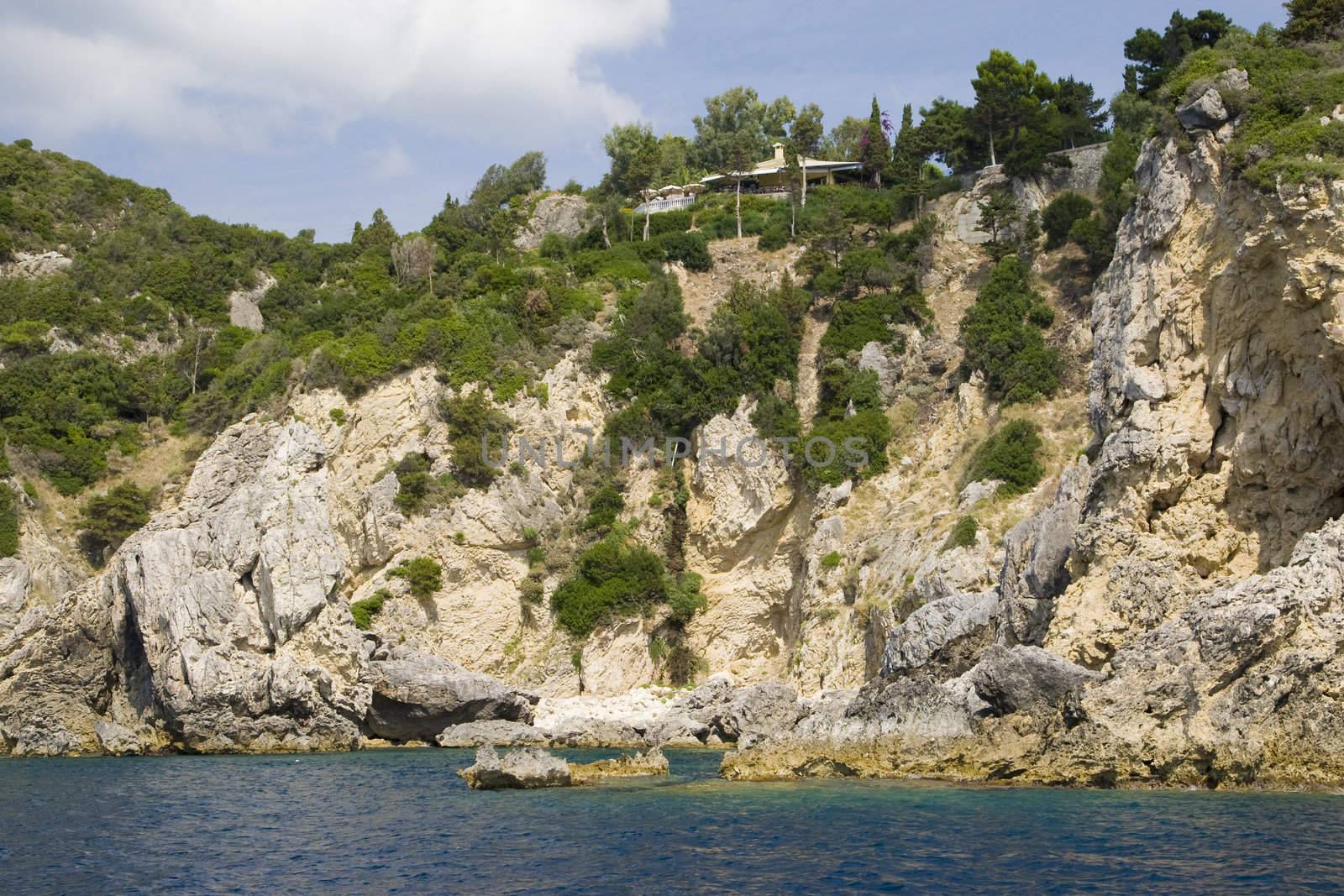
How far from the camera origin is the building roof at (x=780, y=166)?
5916 centimetres

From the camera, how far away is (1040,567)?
25.7m

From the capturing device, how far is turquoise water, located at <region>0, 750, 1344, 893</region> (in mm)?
14250

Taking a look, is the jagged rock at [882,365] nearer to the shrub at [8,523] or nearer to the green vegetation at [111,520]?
the green vegetation at [111,520]

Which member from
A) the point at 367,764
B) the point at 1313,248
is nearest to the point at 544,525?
the point at 367,764

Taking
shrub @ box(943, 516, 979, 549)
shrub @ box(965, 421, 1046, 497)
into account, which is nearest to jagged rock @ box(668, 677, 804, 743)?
shrub @ box(943, 516, 979, 549)

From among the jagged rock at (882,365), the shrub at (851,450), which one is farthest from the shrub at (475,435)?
the jagged rock at (882,365)

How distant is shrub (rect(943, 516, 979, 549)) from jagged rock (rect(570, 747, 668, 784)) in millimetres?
10823

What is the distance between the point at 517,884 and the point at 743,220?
43.9 metres

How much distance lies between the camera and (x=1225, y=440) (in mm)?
23625

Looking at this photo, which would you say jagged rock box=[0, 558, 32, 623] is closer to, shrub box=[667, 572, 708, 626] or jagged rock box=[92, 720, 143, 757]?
jagged rock box=[92, 720, 143, 757]

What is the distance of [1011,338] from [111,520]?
3053 centimetres

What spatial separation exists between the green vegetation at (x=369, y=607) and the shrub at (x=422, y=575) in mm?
733

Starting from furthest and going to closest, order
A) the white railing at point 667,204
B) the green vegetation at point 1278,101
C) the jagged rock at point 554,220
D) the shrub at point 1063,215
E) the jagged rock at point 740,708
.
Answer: the white railing at point 667,204 < the jagged rock at point 554,220 < the shrub at point 1063,215 < the jagged rock at point 740,708 < the green vegetation at point 1278,101

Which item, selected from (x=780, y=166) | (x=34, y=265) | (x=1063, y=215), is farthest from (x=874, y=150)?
(x=34, y=265)
